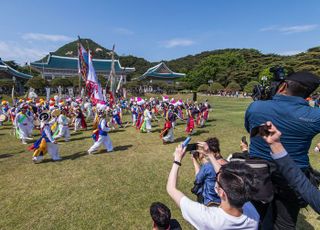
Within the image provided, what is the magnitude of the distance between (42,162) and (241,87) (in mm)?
52461

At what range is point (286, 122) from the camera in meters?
2.09

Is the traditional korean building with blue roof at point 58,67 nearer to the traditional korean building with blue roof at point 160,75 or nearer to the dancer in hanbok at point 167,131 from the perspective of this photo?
the traditional korean building with blue roof at point 160,75

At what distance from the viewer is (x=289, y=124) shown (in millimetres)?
2082

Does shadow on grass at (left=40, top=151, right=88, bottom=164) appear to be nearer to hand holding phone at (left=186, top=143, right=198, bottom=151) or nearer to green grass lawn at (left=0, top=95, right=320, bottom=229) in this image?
green grass lawn at (left=0, top=95, right=320, bottom=229)

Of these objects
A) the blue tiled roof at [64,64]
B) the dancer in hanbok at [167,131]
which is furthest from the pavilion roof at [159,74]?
the dancer in hanbok at [167,131]

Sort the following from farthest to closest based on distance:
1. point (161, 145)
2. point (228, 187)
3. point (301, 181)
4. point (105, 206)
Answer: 1. point (161, 145)
2. point (105, 206)
3. point (228, 187)
4. point (301, 181)

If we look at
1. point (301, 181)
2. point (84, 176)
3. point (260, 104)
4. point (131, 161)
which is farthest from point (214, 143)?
point (131, 161)

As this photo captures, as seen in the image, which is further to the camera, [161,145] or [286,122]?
[161,145]

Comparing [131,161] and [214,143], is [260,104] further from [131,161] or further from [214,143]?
[131,161]

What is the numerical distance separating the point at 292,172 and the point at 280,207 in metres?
0.75

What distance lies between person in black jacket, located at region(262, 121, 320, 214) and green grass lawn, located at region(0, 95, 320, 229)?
323cm

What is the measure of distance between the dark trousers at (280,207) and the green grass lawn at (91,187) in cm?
247

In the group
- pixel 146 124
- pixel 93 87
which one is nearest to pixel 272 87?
pixel 146 124

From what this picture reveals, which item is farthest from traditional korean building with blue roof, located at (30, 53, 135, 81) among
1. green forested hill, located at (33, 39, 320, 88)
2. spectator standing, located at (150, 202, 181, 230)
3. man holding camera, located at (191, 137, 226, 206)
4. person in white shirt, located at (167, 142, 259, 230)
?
person in white shirt, located at (167, 142, 259, 230)
